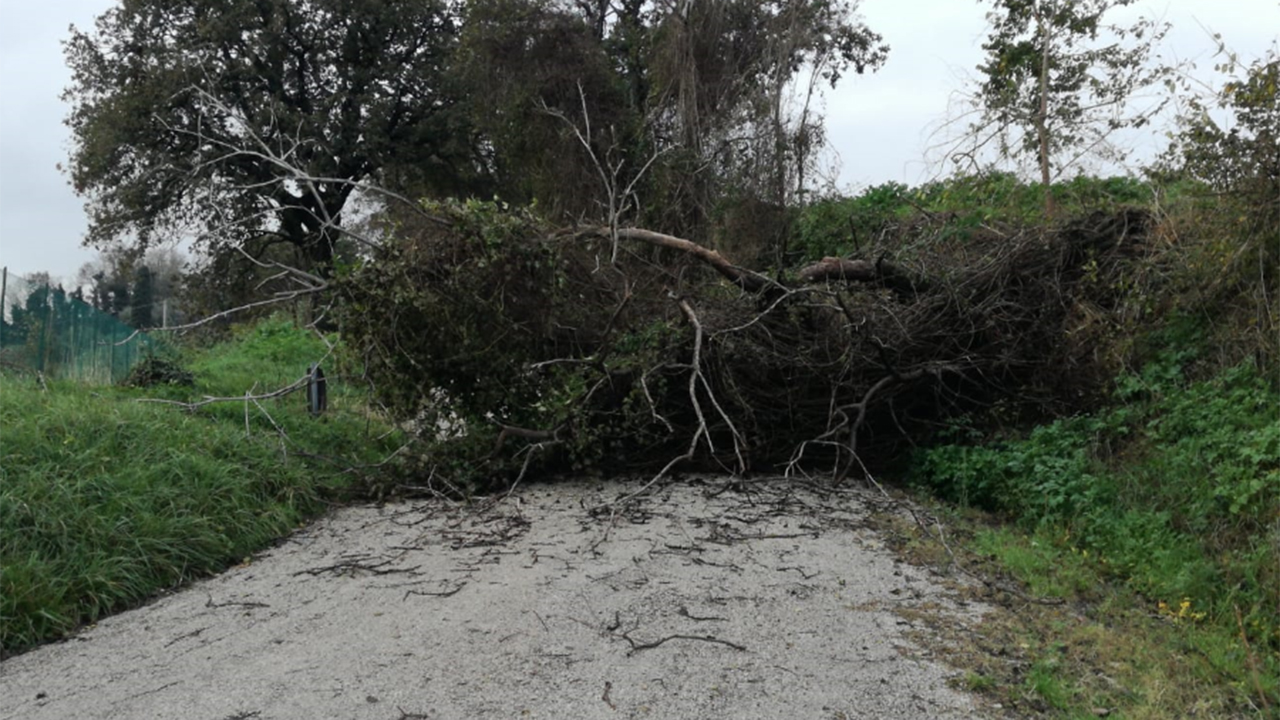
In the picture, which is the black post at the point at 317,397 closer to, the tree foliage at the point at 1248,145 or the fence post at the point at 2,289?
the fence post at the point at 2,289

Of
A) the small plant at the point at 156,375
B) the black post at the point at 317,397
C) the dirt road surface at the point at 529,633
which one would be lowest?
the dirt road surface at the point at 529,633

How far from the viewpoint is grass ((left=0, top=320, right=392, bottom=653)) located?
4.88m

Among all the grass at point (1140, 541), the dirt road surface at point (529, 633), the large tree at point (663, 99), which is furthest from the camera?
the large tree at point (663, 99)

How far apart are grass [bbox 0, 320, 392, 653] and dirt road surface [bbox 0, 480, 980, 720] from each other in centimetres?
21

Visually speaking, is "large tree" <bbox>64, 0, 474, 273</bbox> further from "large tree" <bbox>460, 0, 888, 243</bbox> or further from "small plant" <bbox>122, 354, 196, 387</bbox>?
"small plant" <bbox>122, 354, 196, 387</bbox>

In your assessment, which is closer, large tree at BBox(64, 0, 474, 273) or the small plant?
the small plant

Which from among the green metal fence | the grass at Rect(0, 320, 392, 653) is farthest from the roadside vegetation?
the green metal fence

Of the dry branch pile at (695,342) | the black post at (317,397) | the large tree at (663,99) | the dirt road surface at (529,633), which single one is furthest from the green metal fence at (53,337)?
the large tree at (663,99)

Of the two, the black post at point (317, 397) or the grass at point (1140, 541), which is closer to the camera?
the grass at point (1140, 541)

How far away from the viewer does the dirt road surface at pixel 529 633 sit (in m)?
3.58

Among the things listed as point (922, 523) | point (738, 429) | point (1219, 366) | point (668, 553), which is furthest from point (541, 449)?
point (1219, 366)

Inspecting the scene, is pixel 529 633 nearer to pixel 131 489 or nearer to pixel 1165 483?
pixel 131 489

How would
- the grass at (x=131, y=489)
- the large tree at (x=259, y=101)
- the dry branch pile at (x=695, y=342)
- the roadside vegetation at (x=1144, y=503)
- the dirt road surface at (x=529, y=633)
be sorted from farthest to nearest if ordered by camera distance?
the large tree at (x=259, y=101), the dry branch pile at (x=695, y=342), the grass at (x=131, y=489), the roadside vegetation at (x=1144, y=503), the dirt road surface at (x=529, y=633)

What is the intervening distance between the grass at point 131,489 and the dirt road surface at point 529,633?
0.21 meters
